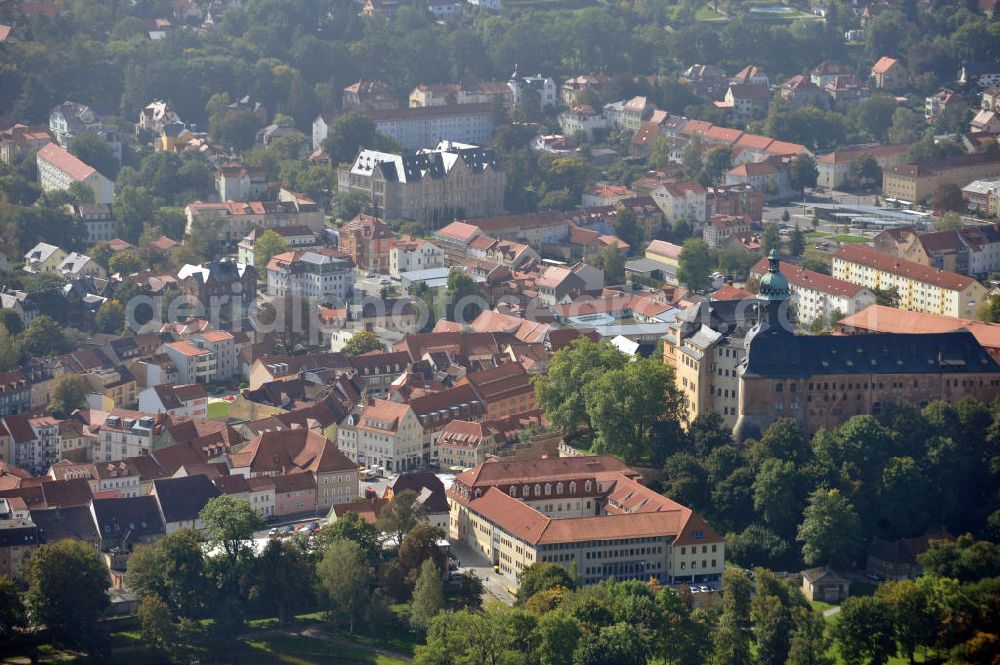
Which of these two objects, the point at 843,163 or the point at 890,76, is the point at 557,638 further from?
the point at 890,76

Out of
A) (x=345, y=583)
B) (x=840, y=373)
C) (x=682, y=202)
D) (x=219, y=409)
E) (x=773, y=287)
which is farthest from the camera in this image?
(x=682, y=202)

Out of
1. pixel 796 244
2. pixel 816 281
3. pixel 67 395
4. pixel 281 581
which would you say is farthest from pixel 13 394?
pixel 796 244

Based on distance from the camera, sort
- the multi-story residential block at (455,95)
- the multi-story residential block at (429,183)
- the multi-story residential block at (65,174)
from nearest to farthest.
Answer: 1. the multi-story residential block at (65,174)
2. the multi-story residential block at (429,183)
3. the multi-story residential block at (455,95)

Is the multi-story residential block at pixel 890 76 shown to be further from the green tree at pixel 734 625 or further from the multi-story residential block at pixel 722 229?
the green tree at pixel 734 625

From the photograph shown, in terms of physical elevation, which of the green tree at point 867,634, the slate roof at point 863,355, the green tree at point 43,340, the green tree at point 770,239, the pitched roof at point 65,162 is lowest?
the green tree at point 867,634

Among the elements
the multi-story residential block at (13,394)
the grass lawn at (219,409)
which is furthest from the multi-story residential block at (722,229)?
the multi-story residential block at (13,394)

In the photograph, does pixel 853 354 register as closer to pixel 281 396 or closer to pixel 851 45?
pixel 281 396

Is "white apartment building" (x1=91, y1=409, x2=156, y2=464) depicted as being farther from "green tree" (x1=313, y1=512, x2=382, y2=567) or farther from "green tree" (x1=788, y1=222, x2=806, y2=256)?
"green tree" (x1=788, y1=222, x2=806, y2=256)

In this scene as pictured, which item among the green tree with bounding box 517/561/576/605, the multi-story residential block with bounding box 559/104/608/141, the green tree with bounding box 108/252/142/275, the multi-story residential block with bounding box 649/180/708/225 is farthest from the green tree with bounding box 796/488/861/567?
the multi-story residential block with bounding box 559/104/608/141
